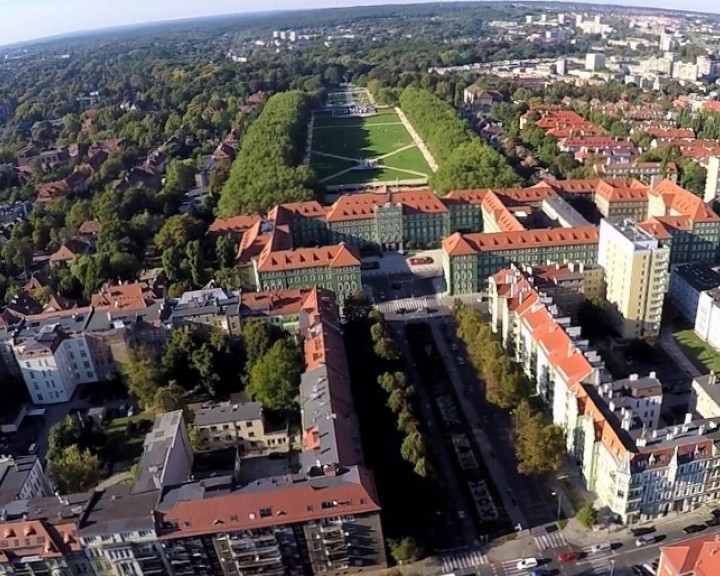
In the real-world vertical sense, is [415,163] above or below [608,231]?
below

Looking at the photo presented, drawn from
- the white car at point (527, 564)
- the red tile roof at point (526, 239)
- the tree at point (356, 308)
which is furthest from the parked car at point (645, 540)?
the red tile roof at point (526, 239)

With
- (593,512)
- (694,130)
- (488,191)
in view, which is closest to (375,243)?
(488,191)

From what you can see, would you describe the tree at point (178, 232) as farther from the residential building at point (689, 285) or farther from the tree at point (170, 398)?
the residential building at point (689, 285)

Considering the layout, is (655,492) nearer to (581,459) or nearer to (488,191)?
(581,459)

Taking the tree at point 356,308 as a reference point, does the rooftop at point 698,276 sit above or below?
below

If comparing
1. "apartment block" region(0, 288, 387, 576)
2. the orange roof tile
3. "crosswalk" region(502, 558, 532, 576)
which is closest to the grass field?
the orange roof tile

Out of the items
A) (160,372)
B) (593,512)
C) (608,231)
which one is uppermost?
(608,231)

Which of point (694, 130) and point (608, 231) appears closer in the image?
point (608, 231)
